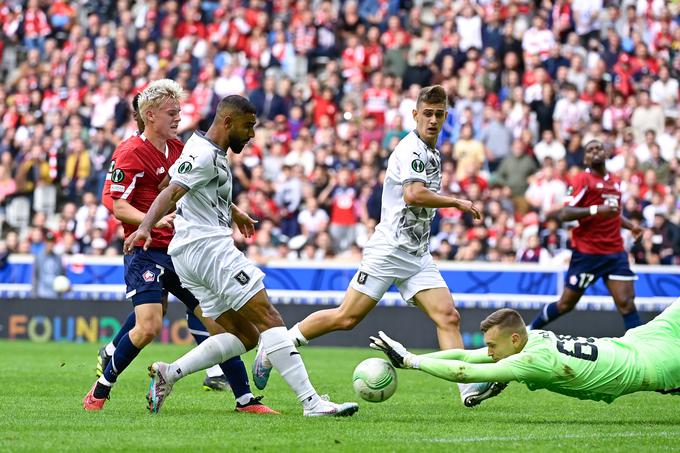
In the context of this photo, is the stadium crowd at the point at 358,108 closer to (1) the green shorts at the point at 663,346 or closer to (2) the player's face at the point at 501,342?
(1) the green shorts at the point at 663,346

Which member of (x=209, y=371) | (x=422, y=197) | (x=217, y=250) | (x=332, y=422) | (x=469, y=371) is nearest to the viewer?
(x=469, y=371)

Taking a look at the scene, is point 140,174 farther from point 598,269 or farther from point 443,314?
point 598,269

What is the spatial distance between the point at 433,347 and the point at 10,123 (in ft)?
36.9

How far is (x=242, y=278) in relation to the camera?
8.84 meters

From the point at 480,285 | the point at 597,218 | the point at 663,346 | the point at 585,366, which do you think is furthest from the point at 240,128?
the point at 480,285

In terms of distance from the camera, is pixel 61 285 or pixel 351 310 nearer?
pixel 351 310

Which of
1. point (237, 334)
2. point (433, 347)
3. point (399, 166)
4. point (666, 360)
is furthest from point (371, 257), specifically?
point (433, 347)

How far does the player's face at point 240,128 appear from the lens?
29.2 ft

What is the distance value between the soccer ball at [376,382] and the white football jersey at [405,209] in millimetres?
1245

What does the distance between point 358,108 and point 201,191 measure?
15.1 meters

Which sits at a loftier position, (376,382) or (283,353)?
(283,353)

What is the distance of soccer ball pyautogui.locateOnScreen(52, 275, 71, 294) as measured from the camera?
2095 centimetres

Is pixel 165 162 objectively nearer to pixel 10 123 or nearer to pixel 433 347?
pixel 433 347

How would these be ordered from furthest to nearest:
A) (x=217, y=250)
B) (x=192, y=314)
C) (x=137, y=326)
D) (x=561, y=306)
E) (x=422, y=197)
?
1. (x=561, y=306)
2. (x=192, y=314)
3. (x=422, y=197)
4. (x=137, y=326)
5. (x=217, y=250)
